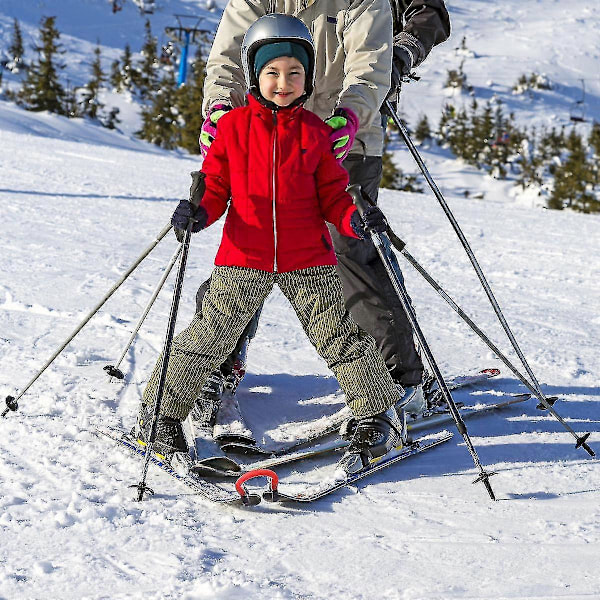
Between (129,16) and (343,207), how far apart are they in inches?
4072

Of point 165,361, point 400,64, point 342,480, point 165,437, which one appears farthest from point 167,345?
point 400,64

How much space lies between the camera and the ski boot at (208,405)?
312 centimetres

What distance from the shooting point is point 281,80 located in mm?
2682

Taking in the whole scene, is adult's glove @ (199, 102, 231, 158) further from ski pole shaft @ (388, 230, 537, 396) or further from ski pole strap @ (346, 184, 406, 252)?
ski pole shaft @ (388, 230, 537, 396)

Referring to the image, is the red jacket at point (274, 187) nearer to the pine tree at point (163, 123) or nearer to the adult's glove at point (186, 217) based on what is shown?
the adult's glove at point (186, 217)

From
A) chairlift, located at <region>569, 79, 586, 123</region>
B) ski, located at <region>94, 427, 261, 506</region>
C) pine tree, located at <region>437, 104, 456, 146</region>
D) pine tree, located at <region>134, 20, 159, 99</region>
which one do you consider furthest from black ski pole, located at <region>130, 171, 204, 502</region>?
chairlift, located at <region>569, 79, 586, 123</region>

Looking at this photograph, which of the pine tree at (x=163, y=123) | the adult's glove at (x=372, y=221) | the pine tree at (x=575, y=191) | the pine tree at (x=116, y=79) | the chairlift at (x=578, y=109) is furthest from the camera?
the chairlift at (x=578, y=109)

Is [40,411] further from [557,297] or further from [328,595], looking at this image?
[557,297]

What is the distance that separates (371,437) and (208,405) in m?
0.75

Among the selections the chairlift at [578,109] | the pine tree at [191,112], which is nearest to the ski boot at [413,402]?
the pine tree at [191,112]

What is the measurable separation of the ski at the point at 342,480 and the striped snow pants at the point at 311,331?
0.60ft

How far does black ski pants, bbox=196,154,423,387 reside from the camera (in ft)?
10.9

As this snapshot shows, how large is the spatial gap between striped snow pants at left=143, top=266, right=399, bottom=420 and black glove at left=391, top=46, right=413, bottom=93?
1000 mm

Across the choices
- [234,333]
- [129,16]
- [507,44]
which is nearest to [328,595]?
[234,333]
